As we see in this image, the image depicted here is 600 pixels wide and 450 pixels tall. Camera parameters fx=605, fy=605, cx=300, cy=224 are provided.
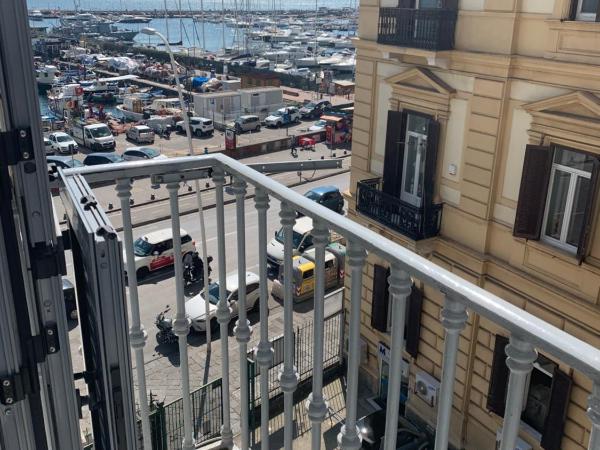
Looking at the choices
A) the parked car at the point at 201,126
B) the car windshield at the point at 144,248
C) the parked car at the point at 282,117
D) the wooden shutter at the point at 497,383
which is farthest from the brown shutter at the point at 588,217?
the parked car at the point at 282,117

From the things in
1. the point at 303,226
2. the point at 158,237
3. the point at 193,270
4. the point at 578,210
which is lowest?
the point at 193,270

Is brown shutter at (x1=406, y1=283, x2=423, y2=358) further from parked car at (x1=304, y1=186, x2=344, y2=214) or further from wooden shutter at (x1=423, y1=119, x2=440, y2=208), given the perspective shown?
parked car at (x1=304, y1=186, x2=344, y2=214)

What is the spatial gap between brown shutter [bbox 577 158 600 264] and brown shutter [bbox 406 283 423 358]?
333cm

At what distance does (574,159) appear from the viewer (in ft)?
28.7

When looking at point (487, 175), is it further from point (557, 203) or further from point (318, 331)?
point (318, 331)

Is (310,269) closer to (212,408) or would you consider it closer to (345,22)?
(212,408)

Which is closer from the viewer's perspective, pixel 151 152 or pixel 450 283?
pixel 450 283

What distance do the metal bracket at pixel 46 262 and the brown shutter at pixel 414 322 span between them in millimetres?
9646

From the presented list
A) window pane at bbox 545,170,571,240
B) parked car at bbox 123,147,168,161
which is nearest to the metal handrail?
window pane at bbox 545,170,571,240

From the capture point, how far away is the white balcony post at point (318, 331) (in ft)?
8.21

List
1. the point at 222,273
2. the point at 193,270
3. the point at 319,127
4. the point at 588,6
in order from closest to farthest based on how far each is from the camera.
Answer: the point at 222,273 → the point at 588,6 → the point at 193,270 → the point at 319,127

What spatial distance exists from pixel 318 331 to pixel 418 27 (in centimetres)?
890

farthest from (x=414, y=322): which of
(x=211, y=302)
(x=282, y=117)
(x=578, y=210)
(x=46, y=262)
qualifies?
(x=282, y=117)

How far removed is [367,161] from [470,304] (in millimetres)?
11115
